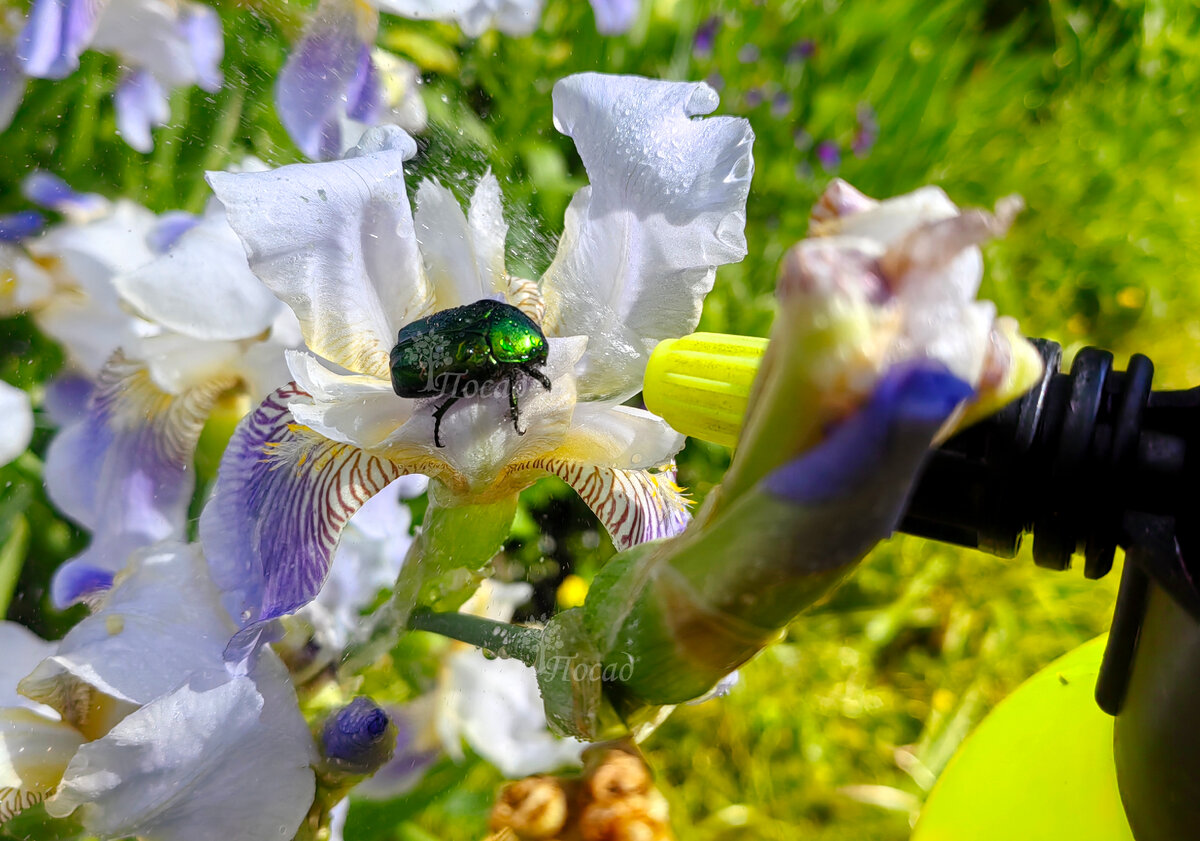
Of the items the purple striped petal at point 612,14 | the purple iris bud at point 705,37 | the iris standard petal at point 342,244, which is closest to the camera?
the iris standard petal at point 342,244

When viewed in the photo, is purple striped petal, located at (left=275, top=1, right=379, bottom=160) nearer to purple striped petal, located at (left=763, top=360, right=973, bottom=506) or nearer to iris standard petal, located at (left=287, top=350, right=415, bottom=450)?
iris standard petal, located at (left=287, top=350, right=415, bottom=450)

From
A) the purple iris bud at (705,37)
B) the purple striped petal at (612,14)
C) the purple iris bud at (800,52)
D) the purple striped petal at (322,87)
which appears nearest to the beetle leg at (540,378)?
the purple striped petal at (322,87)

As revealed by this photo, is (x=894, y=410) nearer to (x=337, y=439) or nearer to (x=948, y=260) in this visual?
(x=948, y=260)

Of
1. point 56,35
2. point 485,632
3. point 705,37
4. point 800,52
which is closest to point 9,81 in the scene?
point 56,35

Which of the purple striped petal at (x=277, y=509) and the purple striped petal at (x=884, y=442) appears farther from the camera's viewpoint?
the purple striped petal at (x=277, y=509)

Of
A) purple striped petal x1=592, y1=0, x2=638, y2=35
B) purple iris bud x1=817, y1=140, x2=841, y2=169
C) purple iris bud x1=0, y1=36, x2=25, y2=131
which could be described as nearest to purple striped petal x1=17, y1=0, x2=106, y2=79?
purple iris bud x1=0, y1=36, x2=25, y2=131

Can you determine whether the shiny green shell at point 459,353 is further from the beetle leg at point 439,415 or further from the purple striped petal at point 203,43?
the purple striped petal at point 203,43
